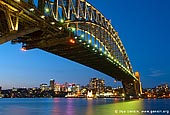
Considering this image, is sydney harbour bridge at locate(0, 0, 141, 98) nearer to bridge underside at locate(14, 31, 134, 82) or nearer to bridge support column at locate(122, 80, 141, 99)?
bridge underside at locate(14, 31, 134, 82)

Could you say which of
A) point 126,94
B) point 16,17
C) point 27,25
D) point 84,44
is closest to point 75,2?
point 84,44

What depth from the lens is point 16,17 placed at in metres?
24.0

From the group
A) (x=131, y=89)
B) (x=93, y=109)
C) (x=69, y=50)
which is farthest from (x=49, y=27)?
(x=131, y=89)

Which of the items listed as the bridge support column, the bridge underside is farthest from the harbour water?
the bridge support column

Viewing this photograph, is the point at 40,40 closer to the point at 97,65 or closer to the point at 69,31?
the point at 69,31

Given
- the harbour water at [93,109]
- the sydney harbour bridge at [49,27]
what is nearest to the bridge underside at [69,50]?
the sydney harbour bridge at [49,27]

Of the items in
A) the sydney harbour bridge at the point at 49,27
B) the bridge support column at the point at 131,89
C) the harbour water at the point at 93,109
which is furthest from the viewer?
the bridge support column at the point at 131,89

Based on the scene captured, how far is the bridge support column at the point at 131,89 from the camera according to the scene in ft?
361

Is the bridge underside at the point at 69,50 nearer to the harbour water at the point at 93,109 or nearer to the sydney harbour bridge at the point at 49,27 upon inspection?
the sydney harbour bridge at the point at 49,27

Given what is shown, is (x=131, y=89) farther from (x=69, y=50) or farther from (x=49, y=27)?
(x=49, y=27)

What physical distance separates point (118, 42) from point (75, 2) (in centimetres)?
5467

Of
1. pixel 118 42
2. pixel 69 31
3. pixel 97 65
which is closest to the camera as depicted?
pixel 69 31

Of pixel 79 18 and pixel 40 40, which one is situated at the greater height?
pixel 79 18

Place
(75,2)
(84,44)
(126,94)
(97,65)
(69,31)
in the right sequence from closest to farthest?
(69,31)
(75,2)
(84,44)
(97,65)
(126,94)
